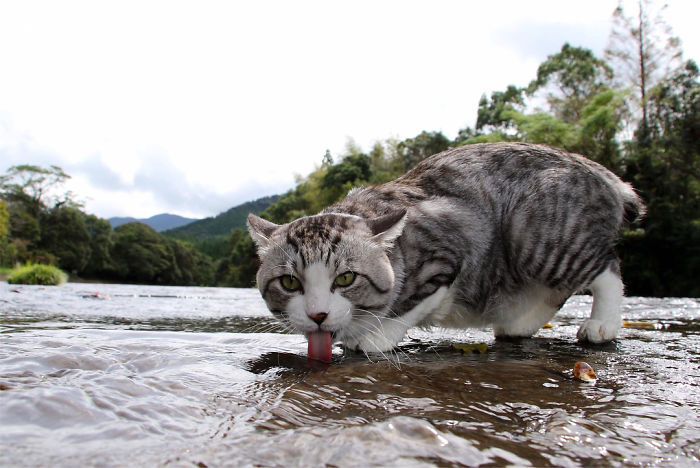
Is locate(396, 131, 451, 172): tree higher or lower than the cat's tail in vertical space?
higher

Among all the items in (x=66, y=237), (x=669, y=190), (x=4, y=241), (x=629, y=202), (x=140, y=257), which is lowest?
(x=629, y=202)

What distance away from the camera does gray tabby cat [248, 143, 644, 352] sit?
283 cm

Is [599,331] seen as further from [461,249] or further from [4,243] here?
[4,243]

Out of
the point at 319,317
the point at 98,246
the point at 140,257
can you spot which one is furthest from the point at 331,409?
the point at 140,257

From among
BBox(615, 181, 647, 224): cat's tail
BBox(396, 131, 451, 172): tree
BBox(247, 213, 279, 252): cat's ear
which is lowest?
Answer: BBox(247, 213, 279, 252): cat's ear

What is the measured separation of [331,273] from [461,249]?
112cm

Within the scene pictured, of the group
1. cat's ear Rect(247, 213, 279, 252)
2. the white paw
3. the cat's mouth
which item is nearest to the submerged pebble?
the cat's mouth

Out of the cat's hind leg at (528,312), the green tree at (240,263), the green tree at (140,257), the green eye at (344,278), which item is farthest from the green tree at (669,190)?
the green tree at (140,257)

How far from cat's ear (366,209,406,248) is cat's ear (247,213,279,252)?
0.71 meters

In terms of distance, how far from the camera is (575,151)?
73.2ft

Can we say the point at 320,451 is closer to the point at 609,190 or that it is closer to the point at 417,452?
the point at 417,452

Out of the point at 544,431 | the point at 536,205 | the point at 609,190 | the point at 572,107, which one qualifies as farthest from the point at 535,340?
the point at 572,107

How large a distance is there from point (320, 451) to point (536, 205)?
2858 millimetres

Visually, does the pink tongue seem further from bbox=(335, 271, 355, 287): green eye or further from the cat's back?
the cat's back
